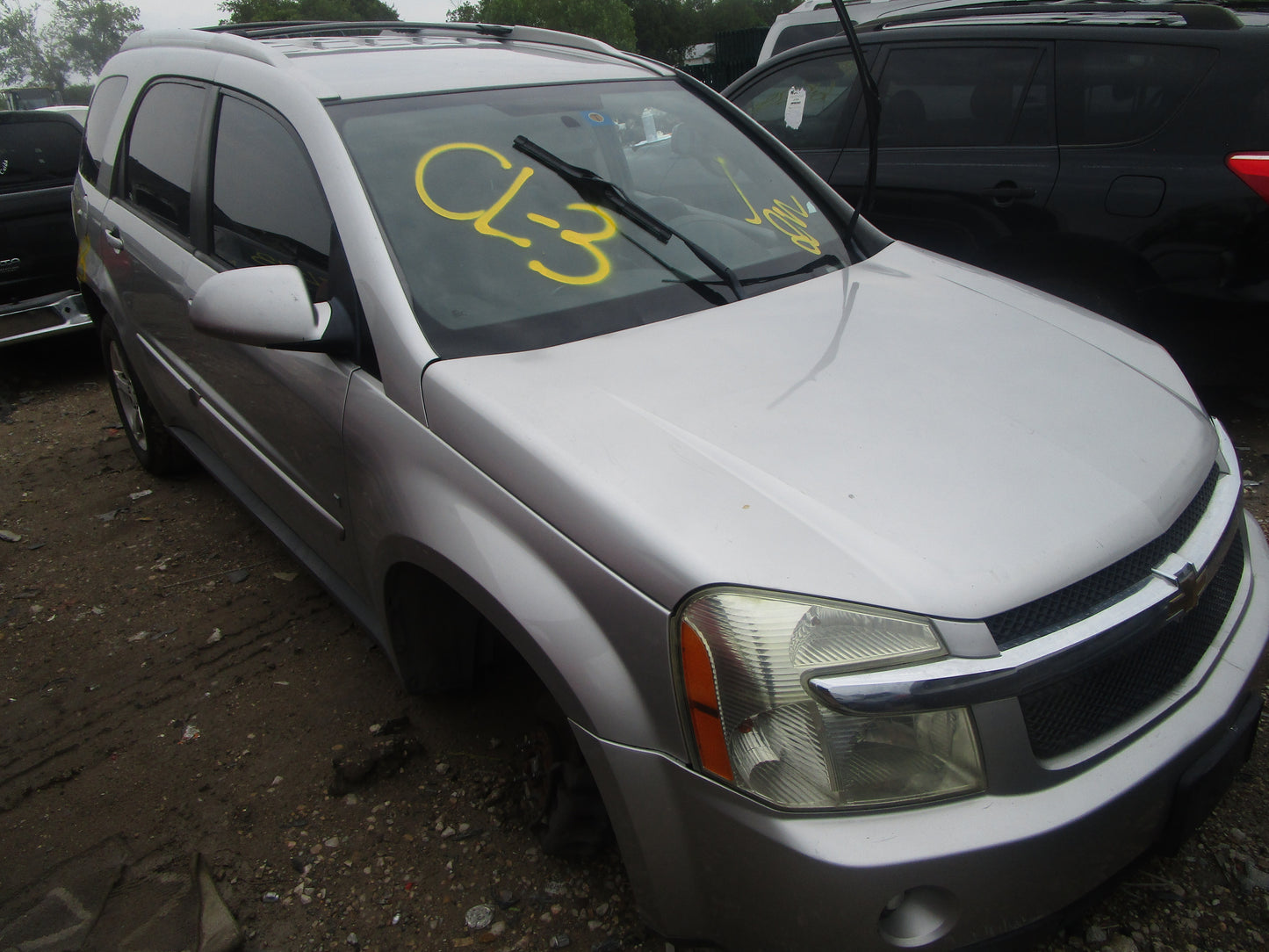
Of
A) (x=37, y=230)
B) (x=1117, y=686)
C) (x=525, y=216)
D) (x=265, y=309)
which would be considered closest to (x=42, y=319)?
(x=37, y=230)

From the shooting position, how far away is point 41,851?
2346 mm

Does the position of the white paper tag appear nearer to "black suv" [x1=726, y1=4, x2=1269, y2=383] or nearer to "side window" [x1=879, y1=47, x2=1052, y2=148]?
"black suv" [x1=726, y1=4, x2=1269, y2=383]

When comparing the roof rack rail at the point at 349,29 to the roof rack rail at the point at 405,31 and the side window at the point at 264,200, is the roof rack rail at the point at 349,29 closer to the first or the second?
Answer: the roof rack rail at the point at 405,31

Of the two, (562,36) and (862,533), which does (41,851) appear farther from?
(562,36)

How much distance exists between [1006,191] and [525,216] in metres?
2.57

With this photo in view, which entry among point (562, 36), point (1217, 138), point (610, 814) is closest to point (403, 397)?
point (610, 814)

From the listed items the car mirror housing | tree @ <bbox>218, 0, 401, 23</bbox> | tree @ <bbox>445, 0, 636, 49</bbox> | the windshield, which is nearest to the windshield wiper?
the windshield

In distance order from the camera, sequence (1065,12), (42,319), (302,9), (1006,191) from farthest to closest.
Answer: (302,9), (42,319), (1065,12), (1006,191)

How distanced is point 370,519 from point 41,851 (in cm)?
121

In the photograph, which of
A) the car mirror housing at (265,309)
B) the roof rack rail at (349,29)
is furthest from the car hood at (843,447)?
the roof rack rail at (349,29)

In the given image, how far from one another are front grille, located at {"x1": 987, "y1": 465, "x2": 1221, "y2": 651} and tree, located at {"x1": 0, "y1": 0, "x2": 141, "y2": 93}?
10116 centimetres

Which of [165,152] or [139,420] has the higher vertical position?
[165,152]

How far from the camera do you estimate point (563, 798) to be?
1999 millimetres

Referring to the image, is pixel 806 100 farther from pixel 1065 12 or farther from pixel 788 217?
pixel 788 217
